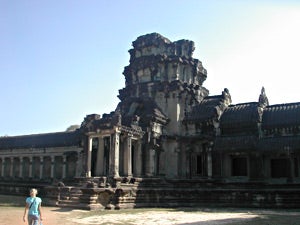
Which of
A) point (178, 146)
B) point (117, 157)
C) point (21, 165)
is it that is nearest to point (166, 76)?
point (178, 146)

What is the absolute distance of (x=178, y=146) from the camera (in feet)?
121

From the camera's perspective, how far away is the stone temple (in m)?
28.0

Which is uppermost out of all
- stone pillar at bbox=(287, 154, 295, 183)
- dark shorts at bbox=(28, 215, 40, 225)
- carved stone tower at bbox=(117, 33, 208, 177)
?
carved stone tower at bbox=(117, 33, 208, 177)

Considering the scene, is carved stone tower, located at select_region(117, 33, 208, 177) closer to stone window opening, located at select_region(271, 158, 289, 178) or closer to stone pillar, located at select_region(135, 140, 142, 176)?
stone pillar, located at select_region(135, 140, 142, 176)

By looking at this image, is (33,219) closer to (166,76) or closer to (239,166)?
(239,166)

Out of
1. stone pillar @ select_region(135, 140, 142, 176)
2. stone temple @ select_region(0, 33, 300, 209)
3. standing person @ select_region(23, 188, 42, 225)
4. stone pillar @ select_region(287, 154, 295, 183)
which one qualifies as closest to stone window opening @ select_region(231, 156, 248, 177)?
stone temple @ select_region(0, 33, 300, 209)

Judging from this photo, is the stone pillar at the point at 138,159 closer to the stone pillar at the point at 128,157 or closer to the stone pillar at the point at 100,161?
the stone pillar at the point at 128,157

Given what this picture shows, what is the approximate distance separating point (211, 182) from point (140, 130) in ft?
25.3

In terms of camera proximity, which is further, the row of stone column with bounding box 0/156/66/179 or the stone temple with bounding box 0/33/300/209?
the row of stone column with bounding box 0/156/66/179

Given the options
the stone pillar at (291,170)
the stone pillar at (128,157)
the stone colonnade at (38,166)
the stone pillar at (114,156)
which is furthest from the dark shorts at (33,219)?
the stone colonnade at (38,166)

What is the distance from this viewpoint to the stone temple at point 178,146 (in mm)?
27953

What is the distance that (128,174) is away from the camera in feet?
102

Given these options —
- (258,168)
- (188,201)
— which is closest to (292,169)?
(258,168)

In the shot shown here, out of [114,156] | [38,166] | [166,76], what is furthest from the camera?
[38,166]
